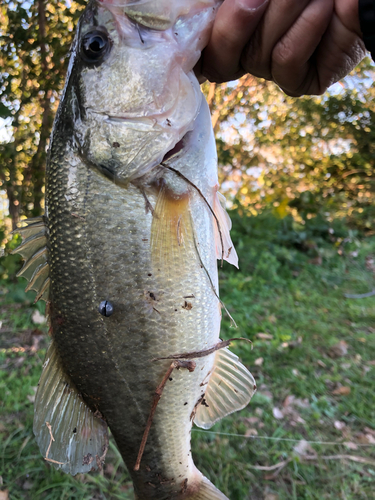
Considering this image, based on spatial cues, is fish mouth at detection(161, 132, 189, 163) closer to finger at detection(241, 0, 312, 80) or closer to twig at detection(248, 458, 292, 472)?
finger at detection(241, 0, 312, 80)

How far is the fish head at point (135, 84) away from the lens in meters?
1.21

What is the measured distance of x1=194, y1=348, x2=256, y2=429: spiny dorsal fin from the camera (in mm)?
1514

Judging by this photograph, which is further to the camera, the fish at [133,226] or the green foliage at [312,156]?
the green foliage at [312,156]

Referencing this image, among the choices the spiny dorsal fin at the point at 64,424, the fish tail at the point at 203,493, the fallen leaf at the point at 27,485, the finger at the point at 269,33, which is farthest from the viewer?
the fallen leaf at the point at 27,485

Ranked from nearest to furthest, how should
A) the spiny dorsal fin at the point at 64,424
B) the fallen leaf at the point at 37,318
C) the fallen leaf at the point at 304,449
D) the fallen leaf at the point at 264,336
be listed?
the spiny dorsal fin at the point at 64,424, the fallen leaf at the point at 304,449, the fallen leaf at the point at 37,318, the fallen leaf at the point at 264,336

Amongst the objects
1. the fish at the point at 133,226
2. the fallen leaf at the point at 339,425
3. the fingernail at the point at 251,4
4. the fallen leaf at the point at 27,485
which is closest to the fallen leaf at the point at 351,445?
the fallen leaf at the point at 339,425

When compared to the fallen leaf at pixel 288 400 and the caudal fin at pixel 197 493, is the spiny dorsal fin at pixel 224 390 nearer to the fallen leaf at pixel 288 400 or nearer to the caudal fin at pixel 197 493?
the caudal fin at pixel 197 493

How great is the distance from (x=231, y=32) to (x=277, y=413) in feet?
8.87

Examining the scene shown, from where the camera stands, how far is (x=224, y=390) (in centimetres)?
154

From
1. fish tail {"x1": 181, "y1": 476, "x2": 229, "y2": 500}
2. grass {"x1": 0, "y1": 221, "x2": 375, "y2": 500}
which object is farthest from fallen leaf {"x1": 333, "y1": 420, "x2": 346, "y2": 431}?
fish tail {"x1": 181, "y1": 476, "x2": 229, "y2": 500}

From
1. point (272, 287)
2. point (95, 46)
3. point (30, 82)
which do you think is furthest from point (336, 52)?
point (30, 82)

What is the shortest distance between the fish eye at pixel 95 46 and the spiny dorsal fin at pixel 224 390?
4.03 ft

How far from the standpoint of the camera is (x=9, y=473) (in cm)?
218

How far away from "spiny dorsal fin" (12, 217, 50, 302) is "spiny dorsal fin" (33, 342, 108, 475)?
247 mm
